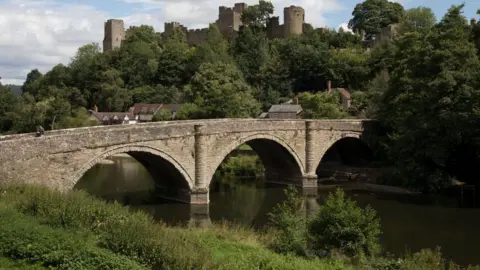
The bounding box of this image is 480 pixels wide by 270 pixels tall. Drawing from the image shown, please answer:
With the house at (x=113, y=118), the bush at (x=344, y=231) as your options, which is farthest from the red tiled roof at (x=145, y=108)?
the bush at (x=344, y=231)

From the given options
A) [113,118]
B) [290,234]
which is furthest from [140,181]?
[113,118]

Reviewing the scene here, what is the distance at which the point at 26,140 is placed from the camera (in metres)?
17.9

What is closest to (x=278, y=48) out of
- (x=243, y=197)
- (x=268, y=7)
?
(x=268, y=7)

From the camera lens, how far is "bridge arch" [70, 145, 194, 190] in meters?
22.0

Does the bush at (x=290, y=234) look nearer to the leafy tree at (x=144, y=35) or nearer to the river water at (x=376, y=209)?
the river water at (x=376, y=209)

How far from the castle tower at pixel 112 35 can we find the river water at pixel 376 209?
61120mm

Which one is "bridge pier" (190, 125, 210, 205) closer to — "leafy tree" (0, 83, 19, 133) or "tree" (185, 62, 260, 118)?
"tree" (185, 62, 260, 118)

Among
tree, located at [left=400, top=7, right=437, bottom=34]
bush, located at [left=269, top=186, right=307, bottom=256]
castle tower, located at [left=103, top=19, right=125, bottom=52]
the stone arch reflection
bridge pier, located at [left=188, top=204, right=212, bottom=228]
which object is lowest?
bridge pier, located at [left=188, top=204, right=212, bottom=228]

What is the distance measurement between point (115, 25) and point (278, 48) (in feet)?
132

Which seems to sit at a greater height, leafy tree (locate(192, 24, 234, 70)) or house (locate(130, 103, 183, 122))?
leafy tree (locate(192, 24, 234, 70))

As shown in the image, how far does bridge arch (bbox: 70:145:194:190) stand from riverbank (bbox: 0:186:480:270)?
7.66 metres

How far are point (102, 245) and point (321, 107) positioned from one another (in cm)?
3176

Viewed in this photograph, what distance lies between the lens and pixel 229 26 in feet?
261

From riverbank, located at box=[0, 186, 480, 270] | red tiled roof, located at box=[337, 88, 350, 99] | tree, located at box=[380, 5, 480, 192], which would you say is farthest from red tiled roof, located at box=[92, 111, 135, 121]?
riverbank, located at box=[0, 186, 480, 270]
